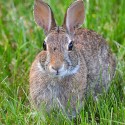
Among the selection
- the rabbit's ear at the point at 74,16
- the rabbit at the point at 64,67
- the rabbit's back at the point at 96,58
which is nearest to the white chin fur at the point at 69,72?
the rabbit at the point at 64,67

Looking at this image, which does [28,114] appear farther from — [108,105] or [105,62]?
[105,62]

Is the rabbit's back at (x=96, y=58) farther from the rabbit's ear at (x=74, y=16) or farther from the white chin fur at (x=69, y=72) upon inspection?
the white chin fur at (x=69, y=72)

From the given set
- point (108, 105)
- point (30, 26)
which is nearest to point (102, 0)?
point (30, 26)

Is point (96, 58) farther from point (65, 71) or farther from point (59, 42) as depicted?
point (65, 71)

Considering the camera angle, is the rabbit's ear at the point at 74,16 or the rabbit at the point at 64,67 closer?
the rabbit at the point at 64,67

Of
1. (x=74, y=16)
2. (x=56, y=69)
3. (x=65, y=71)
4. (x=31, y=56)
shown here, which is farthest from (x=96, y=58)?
(x=56, y=69)

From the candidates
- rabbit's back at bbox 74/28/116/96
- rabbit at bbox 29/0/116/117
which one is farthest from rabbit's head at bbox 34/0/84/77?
rabbit's back at bbox 74/28/116/96
